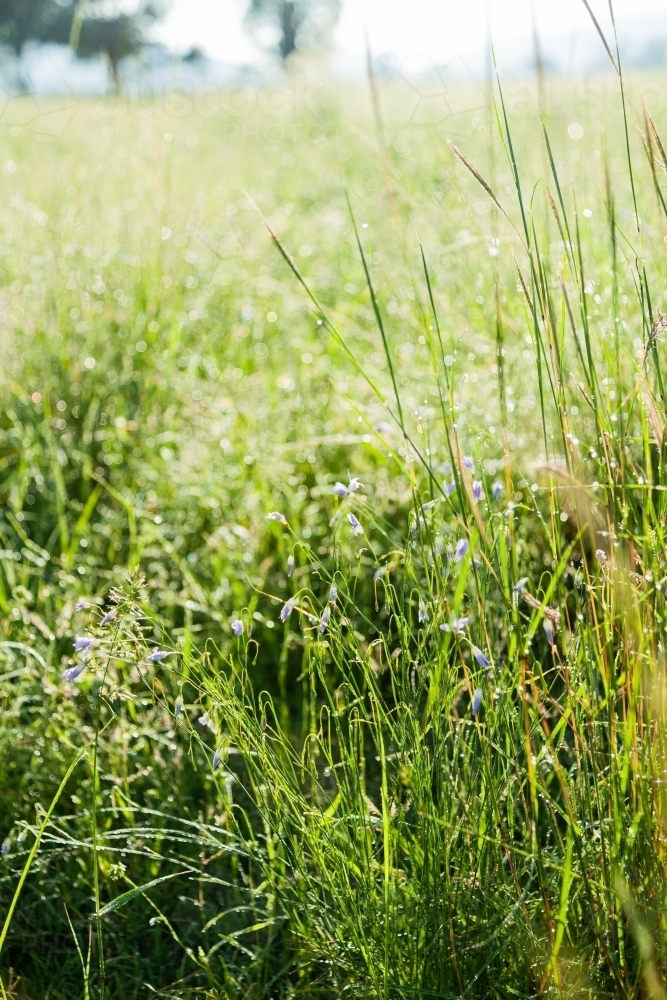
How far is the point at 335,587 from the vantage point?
45.3 inches

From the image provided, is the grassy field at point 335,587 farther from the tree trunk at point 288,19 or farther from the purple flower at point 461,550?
the tree trunk at point 288,19

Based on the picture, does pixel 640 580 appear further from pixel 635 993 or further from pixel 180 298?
pixel 180 298

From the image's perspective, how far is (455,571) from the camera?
1.35 meters

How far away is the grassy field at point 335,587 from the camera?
45.8 inches

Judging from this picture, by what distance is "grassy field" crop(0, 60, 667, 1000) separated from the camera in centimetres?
116

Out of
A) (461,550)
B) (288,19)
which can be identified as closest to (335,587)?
(461,550)

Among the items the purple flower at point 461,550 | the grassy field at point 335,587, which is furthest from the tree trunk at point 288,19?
the purple flower at point 461,550

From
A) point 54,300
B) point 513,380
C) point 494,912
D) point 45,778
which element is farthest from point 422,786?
point 54,300

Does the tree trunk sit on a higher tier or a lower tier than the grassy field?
higher

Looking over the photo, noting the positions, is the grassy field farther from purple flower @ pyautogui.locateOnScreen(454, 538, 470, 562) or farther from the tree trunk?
the tree trunk

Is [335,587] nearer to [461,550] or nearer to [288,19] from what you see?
[461,550]

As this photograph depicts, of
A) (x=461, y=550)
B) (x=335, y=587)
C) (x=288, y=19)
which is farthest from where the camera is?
(x=288, y=19)

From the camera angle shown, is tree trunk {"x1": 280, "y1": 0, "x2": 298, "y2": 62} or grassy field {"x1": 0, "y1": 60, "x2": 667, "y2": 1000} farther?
tree trunk {"x1": 280, "y1": 0, "x2": 298, "y2": 62}

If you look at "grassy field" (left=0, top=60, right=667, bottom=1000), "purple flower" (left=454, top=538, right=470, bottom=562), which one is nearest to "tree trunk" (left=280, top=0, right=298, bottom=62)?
"grassy field" (left=0, top=60, right=667, bottom=1000)
